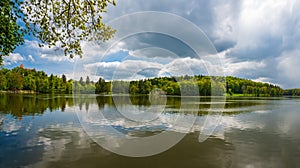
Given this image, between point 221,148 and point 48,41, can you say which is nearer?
point 48,41

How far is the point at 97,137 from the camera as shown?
13211mm

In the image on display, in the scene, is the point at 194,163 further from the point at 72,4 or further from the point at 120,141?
the point at 72,4

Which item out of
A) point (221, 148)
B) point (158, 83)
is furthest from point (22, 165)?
point (158, 83)

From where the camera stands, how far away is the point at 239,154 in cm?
1039

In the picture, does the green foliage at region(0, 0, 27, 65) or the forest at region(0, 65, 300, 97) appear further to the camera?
the forest at region(0, 65, 300, 97)

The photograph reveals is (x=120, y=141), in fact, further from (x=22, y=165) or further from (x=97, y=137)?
(x=22, y=165)

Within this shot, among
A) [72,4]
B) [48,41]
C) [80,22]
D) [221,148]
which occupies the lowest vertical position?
[221,148]

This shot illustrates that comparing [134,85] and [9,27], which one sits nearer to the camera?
[9,27]

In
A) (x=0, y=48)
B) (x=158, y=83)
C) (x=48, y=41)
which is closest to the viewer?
(x=48, y=41)

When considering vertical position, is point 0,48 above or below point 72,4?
below

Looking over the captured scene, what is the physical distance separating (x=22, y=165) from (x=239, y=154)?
34.2 ft

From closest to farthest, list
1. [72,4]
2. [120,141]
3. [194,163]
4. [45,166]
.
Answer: [72,4] → [45,166] → [194,163] → [120,141]

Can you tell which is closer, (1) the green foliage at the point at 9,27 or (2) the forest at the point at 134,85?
(1) the green foliage at the point at 9,27

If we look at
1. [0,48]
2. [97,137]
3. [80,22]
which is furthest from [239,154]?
[0,48]
